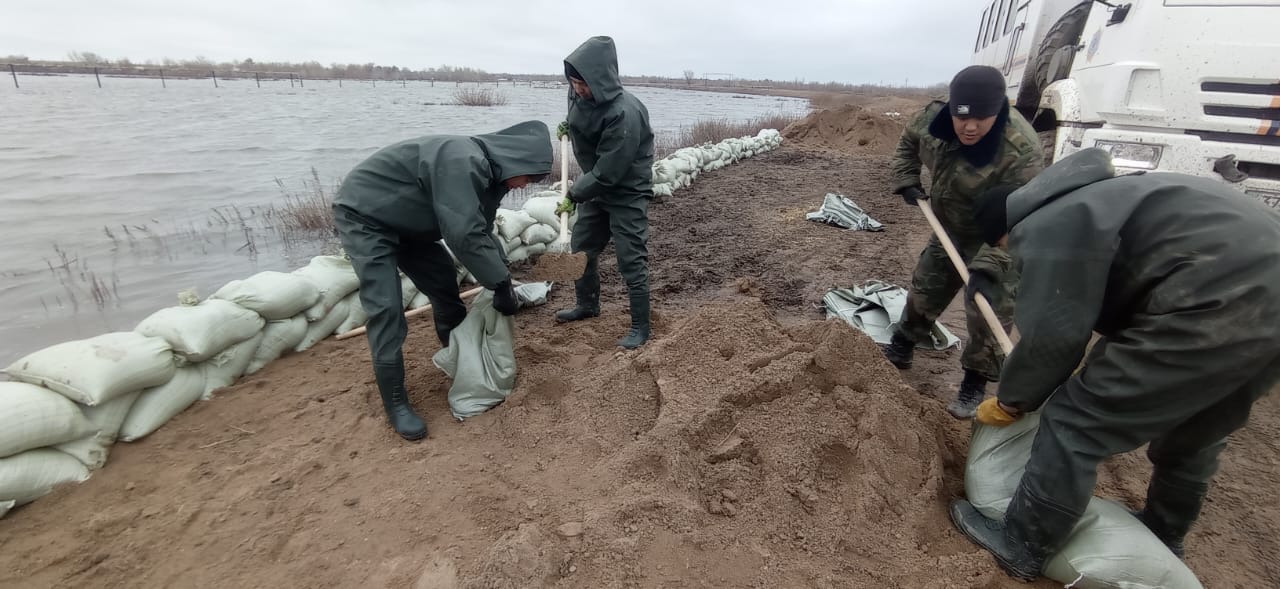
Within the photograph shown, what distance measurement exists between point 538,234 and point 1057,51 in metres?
4.00

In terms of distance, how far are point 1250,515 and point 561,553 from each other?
2465 mm

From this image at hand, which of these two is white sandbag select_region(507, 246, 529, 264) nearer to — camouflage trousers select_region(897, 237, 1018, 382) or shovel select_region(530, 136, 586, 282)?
shovel select_region(530, 136, 586, 282)

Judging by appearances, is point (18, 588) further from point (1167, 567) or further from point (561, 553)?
point (1167, 567)

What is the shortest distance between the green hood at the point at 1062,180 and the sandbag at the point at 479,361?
6.64 ft

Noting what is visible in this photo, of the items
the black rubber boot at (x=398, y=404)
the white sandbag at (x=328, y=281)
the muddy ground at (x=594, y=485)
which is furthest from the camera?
the white sandbag at (x=328, y=281)

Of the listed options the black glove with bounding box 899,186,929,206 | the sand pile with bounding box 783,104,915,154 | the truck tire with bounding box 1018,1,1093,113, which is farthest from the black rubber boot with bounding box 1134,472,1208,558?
the sand pile with bounding box 783,104,915,154

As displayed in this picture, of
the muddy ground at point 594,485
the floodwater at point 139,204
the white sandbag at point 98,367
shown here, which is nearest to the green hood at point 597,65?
the muddy ground at point 594,485

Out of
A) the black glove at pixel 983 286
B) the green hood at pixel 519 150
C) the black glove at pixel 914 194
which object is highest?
the green hood at pixel 519 150

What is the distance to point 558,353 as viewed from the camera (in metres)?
2.98

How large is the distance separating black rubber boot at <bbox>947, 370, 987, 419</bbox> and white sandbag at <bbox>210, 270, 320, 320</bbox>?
10.7 feet

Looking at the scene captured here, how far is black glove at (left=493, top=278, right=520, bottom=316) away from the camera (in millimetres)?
2527

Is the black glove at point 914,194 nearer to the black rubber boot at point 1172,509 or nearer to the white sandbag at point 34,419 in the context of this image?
the black rubber boot at point 1172,509

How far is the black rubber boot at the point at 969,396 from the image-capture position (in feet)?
8.55

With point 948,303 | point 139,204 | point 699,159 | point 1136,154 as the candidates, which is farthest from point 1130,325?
point 139,204
